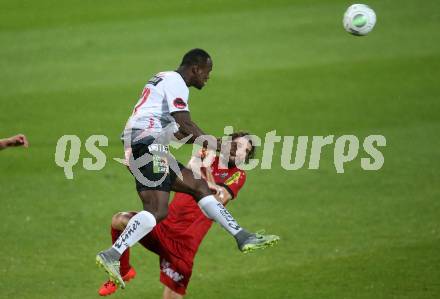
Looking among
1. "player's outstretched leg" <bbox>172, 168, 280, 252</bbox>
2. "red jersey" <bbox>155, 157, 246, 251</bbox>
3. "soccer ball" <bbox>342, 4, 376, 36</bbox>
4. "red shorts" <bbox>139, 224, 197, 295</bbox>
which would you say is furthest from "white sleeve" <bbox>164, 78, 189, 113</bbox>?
"soccer ball" <bbox>342, 4, 376, 36</bbox>

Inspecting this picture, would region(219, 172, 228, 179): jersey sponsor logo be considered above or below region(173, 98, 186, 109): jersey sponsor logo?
below

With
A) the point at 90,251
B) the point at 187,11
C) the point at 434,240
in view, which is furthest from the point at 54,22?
the point at 434,240

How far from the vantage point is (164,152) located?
9484 millimetres

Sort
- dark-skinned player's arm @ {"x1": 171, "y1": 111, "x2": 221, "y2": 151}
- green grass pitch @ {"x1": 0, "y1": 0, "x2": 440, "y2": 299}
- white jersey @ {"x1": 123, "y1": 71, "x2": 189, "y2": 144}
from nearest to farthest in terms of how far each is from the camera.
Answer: dark-skinned player's arm @ {"x1": 171, "y1": 111, "x2": 221, "y2": 151}
white jersey @ {"x1": 123, "y1": 71, "x2": 189, "y2": 144}
green grass pitch @ {"x1": 0, "y1": 0, "x2": 440, "y2": 299}

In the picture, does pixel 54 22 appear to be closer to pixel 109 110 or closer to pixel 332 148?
pixel 109 110

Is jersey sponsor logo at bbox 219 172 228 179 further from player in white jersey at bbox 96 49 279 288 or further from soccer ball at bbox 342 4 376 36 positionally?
soccer ball at bbox 342 4 376 36

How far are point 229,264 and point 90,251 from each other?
1.92 metres

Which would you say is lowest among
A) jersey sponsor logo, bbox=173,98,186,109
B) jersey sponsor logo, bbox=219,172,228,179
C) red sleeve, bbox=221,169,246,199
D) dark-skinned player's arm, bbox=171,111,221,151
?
red sleeve, bbox=221,169,246,199

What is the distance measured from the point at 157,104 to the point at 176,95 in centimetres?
25

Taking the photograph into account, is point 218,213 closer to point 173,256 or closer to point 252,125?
point 173,256

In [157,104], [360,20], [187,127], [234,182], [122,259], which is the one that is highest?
[360,20]

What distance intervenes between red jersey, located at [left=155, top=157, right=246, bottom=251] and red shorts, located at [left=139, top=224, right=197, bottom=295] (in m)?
0.04

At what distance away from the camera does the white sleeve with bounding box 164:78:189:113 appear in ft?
30.4

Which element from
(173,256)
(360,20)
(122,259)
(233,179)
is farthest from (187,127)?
(360,20)
